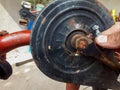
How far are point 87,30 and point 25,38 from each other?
0.14m

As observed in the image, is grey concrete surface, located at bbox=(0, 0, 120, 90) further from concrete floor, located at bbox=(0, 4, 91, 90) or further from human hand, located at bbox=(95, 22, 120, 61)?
human hand, located at bbox=(95, 22, 120, 61)

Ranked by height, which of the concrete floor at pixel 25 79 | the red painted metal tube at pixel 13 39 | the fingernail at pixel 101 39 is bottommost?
the concrete floor at pixel 25 79

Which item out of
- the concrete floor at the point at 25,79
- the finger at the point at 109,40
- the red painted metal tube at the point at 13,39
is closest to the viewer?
the finger at the point at 109,40

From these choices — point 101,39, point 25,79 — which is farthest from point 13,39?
point 25,79

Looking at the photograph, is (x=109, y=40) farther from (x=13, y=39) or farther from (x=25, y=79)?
(x=25, y=79)

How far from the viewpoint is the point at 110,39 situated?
0.38m

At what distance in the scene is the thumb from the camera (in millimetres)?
371

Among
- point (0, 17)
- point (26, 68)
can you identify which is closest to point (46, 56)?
Result: point (26, 68)

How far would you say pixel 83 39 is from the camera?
0.39m

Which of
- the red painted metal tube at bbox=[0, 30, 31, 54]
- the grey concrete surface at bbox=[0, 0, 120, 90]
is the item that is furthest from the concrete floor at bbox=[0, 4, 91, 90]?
the red painted metal tube at bbox=[0, 30, 31, 54]

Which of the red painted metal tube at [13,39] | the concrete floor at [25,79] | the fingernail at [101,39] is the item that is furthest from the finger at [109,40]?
the concrete floor at [25,79]

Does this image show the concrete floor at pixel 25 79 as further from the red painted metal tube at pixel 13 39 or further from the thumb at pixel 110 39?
the thumb at pixel 110 39

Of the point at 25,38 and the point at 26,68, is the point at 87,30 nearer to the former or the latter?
the point at 25,38

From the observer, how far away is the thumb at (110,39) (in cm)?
37
